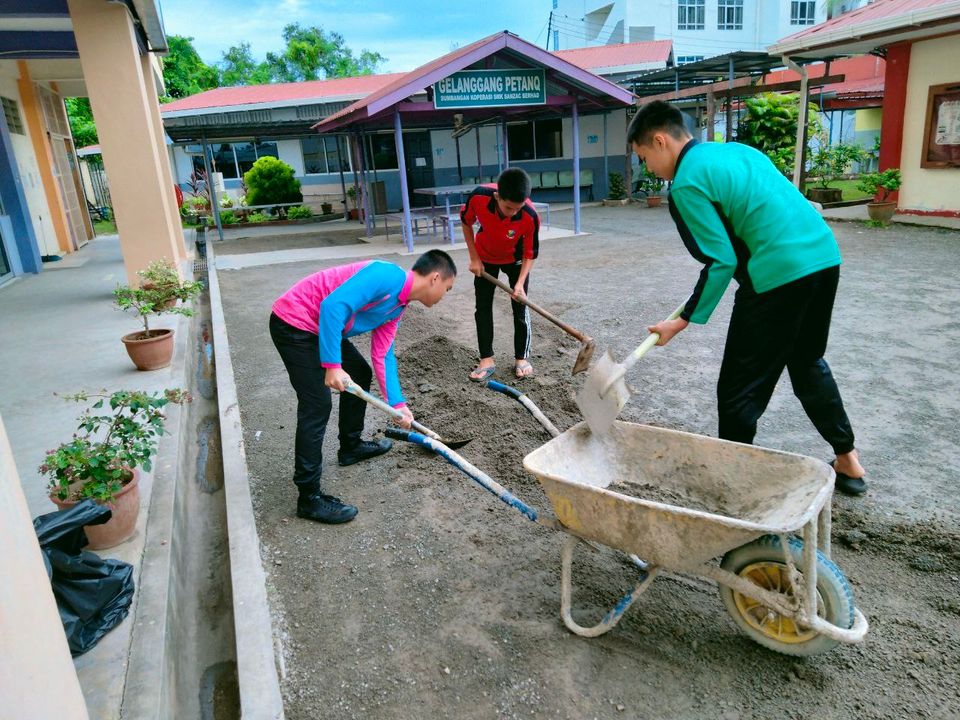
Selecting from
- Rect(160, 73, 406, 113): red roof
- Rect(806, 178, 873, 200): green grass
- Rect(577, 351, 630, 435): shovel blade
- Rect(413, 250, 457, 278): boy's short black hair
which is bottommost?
Rect(806, 178, 873, 200): green grass

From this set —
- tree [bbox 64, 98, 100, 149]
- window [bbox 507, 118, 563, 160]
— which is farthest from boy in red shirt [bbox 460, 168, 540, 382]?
tree [bbox 64, 98, 100, 149]

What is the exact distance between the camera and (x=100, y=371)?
18.1ft

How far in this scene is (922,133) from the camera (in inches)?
433

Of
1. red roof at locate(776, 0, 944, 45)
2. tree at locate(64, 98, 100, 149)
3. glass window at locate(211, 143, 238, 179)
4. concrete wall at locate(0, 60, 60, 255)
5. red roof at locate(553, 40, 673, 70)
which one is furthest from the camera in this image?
tree at locate(64, 98, 100, 149)

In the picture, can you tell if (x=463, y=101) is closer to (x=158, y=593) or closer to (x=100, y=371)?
(x=100, y=371)

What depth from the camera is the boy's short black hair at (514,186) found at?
4.32 m

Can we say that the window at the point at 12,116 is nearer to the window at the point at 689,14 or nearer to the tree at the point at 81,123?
the tree at the point at 81,123

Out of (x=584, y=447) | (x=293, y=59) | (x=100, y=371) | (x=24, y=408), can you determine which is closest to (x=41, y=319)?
(x=100, y=371)

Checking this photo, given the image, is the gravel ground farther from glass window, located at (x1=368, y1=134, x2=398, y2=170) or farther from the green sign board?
glass window, located at (x1=368, y1=134, x2=398, y2=170)

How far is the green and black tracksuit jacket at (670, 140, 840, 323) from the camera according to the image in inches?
103

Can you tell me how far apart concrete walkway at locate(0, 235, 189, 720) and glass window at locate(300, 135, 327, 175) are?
40.7ft

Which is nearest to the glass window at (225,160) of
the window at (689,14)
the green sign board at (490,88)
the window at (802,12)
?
the green sign board at (490,88)

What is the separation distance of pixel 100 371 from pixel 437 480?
3.41m

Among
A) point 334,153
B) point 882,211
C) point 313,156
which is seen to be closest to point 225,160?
point 313,156
